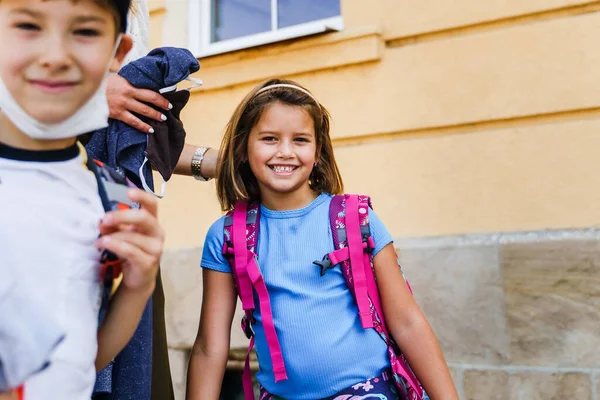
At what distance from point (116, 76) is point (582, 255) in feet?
7.39

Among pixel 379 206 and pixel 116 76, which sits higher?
pixel 116 76

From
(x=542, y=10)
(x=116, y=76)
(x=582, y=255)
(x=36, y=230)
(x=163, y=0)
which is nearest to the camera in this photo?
(x=36, y=230)

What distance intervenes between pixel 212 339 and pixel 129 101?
0.81 metres

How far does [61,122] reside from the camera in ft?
3.68

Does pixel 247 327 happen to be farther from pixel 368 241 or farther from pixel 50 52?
pixel 50 52

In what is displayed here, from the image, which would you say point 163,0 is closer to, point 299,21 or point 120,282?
point 299,21

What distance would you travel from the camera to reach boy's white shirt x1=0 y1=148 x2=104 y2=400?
3.35 feet

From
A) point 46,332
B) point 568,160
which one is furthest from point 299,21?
point 46,332

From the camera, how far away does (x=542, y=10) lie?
11.0 feet

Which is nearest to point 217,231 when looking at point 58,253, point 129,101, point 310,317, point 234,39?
point 310,317

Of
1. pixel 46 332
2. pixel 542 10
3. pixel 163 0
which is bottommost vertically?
pixel 46 332

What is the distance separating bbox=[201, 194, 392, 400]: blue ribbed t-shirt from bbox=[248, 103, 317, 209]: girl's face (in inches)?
5.0

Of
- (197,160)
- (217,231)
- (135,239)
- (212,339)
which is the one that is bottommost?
(212,339)

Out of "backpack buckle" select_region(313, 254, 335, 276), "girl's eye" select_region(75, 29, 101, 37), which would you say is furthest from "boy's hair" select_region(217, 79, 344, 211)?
"girl's eye" select_region(75, 29, 101, 37)
